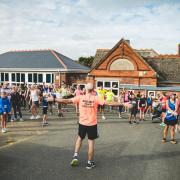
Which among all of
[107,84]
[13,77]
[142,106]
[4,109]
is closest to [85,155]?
[4,109]

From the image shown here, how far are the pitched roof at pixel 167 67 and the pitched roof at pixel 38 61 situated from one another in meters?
9.32

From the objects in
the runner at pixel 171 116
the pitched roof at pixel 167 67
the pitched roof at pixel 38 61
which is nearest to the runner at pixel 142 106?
the runner at pixel 171 116

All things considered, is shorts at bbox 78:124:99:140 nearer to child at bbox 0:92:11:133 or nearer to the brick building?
child at bbox 0:92:11:133

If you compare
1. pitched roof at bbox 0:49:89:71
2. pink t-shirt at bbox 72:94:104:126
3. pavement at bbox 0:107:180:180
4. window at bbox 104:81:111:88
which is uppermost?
pitched roof at bbox 0:49:89:71

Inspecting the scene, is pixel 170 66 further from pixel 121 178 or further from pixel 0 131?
pixel 121 178

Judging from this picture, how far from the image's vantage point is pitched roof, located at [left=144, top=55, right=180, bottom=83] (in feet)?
101

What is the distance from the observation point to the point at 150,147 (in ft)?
30.1

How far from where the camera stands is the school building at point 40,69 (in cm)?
3309

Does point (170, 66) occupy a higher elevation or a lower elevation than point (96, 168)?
higher

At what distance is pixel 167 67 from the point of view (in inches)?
1261

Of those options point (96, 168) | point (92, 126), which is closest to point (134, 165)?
point (96, 168)

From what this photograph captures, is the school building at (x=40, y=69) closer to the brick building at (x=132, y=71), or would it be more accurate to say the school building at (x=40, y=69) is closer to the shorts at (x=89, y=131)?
the brick building at (x=132, y=71)

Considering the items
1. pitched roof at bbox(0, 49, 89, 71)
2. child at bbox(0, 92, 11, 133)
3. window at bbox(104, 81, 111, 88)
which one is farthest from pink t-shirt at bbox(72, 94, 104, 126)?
pitched roof at bbox(0, 49, 89, 71)

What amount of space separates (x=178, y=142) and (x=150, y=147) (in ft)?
5.15
